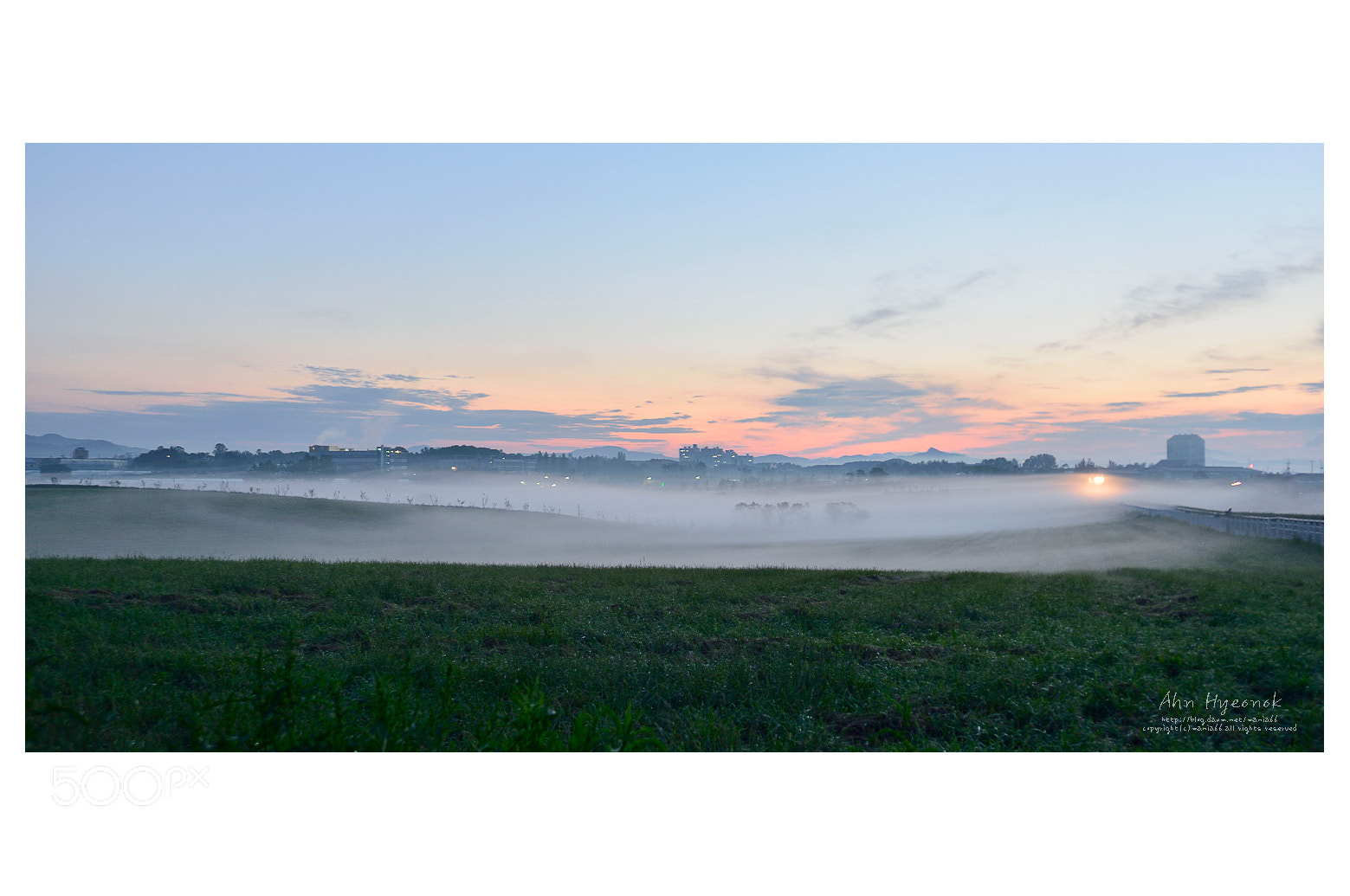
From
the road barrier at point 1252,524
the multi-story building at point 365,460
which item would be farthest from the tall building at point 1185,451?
the multi-story building at point 365,460

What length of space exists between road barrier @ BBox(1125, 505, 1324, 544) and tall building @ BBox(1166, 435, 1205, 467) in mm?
2575

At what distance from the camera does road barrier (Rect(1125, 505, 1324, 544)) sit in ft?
49.9

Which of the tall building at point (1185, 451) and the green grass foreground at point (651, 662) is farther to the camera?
the tall building at point (1185, 451)

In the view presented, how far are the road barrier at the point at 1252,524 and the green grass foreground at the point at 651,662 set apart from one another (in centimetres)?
461

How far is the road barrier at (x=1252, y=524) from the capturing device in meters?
15.2

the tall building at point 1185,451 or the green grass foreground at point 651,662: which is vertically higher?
the tall building at point 1185,451

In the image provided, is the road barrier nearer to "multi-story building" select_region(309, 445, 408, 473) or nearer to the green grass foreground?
the green grass foreground

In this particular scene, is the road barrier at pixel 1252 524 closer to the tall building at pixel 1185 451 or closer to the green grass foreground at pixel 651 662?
the tall building at pixel 1185 451

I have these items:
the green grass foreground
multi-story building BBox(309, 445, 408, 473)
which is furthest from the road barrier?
multi-story building BBox(309, 445, 408, 473)

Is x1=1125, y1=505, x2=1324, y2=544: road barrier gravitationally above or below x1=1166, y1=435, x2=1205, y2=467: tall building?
below

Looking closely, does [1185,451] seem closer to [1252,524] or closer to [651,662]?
[1252,524]
